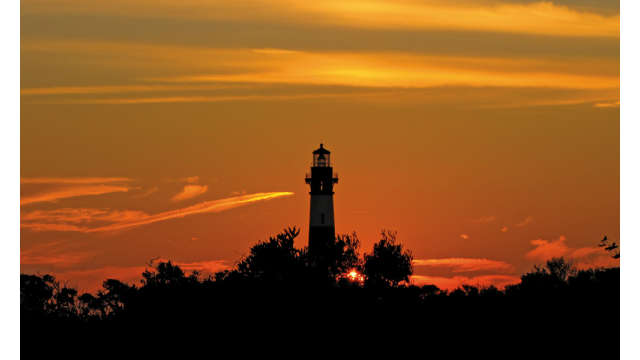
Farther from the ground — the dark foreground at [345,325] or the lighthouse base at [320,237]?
the lighthouse base at [320,237]

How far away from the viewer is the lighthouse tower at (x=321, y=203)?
90.9 m

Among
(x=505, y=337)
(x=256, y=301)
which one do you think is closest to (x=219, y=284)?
(x=256, y=301)

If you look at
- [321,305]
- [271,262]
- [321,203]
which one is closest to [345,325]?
[321,305]

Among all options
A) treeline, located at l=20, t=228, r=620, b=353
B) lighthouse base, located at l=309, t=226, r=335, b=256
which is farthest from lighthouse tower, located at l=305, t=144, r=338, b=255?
treeline, located at l=20, t=228, r=620, b=353

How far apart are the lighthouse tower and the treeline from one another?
12.9m

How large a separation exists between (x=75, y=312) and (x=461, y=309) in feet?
81.0

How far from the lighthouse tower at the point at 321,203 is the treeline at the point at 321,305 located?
507 inches

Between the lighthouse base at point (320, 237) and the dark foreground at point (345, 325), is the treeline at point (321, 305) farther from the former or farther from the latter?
the lighthouse base at point (320, 237)

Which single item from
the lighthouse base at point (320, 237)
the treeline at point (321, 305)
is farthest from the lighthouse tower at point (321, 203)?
the treeline at point (321, 305)

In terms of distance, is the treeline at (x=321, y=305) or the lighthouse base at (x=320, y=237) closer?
the treeline at (x=321, y=305)

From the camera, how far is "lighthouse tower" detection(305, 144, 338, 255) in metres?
90.9
